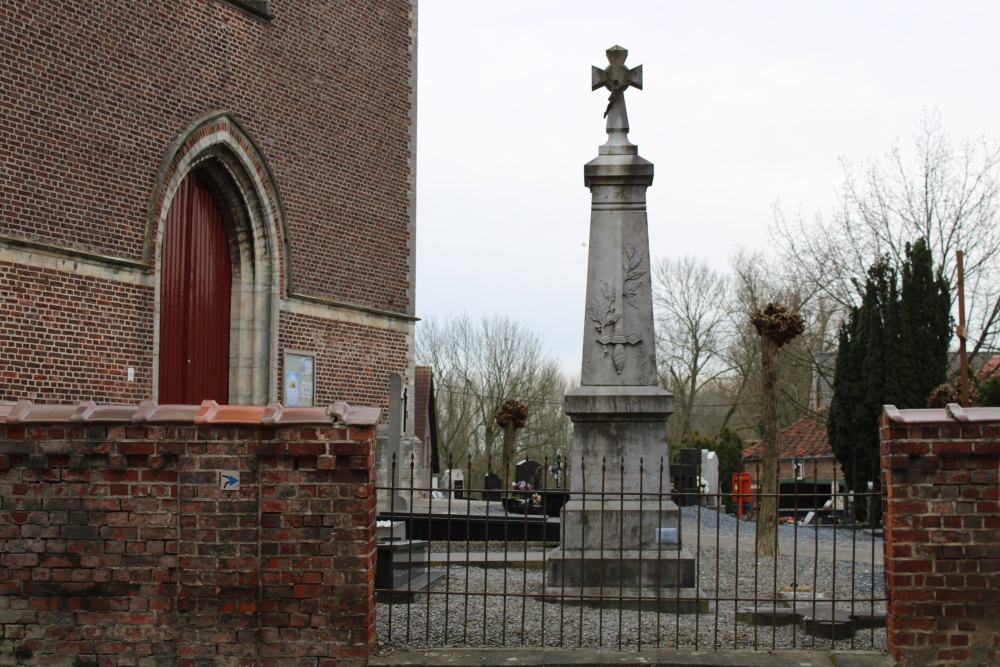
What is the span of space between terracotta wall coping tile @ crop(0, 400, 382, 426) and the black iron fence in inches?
20.2

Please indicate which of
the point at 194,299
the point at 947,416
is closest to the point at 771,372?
the point at 947,416

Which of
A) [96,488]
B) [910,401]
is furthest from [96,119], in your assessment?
[910,401]

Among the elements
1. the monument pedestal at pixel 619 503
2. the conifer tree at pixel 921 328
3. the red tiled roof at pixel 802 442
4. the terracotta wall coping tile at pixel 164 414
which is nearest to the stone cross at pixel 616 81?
the monument pedestal at pixel 619 503

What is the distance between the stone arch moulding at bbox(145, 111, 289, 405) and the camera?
18.6m

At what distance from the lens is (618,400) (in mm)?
10203

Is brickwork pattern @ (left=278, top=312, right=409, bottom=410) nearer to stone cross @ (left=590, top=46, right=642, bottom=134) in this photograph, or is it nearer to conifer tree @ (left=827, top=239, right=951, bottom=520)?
stone cross @ (left=590, top=46, right=642, bottom=134)

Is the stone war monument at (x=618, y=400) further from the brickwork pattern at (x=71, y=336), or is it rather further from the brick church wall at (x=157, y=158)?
the brick church wall at (x=157, y=158)

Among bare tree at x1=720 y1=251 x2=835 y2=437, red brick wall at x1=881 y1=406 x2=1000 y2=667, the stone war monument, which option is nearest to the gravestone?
bare tree at x1=720 y1=251 x2=835 y2=437

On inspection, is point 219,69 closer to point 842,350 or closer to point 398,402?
point 398,402

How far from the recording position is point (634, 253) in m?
10.5

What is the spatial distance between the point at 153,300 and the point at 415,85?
7.88m

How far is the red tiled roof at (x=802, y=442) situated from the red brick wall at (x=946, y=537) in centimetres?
3205

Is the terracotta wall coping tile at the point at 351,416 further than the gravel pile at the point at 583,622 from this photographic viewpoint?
No

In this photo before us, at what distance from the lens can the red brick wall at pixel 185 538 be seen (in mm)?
6480
